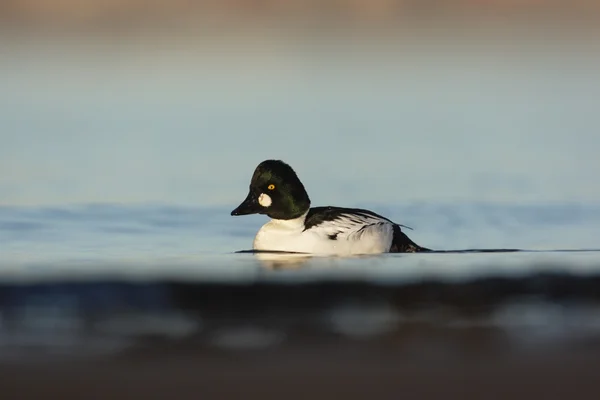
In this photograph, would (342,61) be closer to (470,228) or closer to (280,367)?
(470,228)

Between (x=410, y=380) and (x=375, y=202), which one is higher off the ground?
(x=375, y=202)

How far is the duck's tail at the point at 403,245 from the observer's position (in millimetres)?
14039

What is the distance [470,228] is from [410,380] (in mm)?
8693

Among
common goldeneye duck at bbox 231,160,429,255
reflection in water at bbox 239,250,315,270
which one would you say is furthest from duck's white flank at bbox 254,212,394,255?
reflection in water at bbox 239,250,315,270

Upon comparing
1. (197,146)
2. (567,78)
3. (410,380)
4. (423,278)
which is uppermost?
(567,78)

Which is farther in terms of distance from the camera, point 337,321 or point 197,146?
point 197,146

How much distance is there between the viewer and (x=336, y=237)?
14.3 meters

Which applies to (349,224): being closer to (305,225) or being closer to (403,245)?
(403,245)

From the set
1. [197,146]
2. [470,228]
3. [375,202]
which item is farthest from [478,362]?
[197,146]

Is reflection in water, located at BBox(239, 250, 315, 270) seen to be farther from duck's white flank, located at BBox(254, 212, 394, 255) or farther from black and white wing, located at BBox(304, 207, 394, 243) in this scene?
black and white wing, located at BBox(304, 207, 394, 243)

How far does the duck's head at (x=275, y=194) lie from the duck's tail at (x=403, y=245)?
3.43 feet

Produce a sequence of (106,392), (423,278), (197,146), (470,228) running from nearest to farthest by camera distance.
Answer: (106,392)
(423,278)
(470,228)
(197,146)

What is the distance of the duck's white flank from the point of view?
14133 millimetres

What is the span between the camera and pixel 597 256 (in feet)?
42.5
